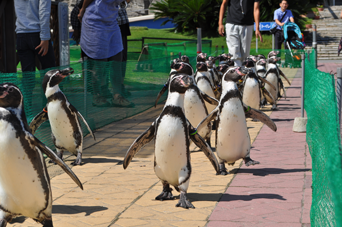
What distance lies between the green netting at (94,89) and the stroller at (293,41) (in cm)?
592

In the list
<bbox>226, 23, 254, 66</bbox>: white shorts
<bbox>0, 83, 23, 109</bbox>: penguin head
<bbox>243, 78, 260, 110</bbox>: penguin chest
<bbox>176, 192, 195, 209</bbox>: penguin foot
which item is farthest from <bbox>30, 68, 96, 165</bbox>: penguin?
<bbox>226, 23, 254, 66</bbox>: white shorts

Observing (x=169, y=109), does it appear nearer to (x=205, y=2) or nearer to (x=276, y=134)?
(x=276, y=134)

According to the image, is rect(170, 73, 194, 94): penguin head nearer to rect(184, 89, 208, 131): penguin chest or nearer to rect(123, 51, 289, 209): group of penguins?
rect(123, 51, 289, 209): group of penguins

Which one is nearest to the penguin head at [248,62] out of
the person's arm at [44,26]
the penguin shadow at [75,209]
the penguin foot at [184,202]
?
the person's arm at [44,26]

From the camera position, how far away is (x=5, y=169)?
2766 millimetres

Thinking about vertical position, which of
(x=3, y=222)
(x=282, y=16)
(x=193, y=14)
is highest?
(x=193, y=14)

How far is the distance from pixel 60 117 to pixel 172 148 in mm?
1601

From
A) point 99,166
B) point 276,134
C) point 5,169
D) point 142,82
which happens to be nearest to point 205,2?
point 142,82

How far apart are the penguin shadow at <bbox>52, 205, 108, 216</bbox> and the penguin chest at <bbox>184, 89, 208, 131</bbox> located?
2033 millimetres

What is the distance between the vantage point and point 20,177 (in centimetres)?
277

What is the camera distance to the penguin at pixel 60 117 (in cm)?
437

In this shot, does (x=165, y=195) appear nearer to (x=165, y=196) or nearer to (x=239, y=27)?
(x=165, y=196)

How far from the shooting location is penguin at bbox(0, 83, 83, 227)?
108 inches

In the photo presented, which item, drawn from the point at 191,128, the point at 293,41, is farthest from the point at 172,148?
the point at 293,41
